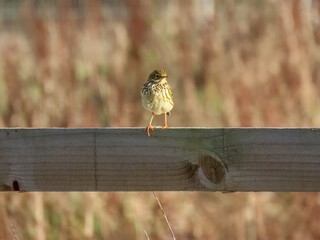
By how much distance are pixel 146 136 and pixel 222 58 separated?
17.6 ft

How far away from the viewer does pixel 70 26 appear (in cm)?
865

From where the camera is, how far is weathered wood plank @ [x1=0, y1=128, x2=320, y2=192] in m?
2.97

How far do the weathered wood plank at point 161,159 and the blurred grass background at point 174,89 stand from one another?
1.37 m

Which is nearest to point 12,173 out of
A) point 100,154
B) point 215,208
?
point 100,154

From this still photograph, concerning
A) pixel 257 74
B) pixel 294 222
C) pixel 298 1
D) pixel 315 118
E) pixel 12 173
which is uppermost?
pixel 298 1

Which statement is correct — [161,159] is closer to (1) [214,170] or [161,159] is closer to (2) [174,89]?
(1) [214,170]

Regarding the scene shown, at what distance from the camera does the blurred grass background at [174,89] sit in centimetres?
596

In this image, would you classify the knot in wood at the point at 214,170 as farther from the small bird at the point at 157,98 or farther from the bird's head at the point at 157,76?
the bird's head at the point at 157,76

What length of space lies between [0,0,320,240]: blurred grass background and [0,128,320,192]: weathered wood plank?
137 cm

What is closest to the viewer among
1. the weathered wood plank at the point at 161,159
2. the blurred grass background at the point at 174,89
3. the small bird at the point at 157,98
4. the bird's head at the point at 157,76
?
the weathered wood plank at the point at 161,159

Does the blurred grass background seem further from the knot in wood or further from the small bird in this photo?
the knot in wood

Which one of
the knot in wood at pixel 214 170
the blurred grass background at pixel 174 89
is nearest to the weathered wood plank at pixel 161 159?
the knot in wood at pixel 214 170

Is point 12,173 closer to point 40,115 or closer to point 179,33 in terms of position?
point 40,115

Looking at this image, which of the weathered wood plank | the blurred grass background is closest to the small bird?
the blurred grass background
